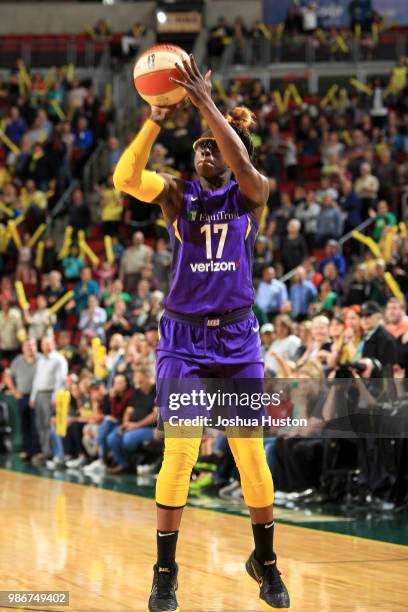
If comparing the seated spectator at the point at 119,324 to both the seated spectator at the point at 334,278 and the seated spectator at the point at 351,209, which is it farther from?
the seated spectator at the point at 351,209

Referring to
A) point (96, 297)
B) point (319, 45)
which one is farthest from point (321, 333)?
point (319, 45)

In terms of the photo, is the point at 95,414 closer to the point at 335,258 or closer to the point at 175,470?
the point at 335,258

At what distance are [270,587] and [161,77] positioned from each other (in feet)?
7.50

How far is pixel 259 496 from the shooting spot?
4.84m

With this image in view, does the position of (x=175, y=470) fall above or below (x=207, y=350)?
below

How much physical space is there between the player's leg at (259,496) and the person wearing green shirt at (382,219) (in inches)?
400

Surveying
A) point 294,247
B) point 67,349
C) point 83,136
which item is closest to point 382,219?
point 294,247

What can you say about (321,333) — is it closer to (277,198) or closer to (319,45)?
(277,198)

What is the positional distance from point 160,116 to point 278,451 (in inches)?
211

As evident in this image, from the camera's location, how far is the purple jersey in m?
4.83

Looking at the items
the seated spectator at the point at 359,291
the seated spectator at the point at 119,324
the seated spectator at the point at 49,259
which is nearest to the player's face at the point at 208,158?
the seated spectator at the point at 359,291

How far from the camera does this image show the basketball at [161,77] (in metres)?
4.73

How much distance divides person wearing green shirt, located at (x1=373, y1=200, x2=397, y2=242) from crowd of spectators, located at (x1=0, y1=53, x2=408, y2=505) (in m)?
0.03

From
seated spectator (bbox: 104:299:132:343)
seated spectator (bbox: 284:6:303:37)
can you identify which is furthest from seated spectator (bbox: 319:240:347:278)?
seated spectator (bbox: 284:6:303:37)
